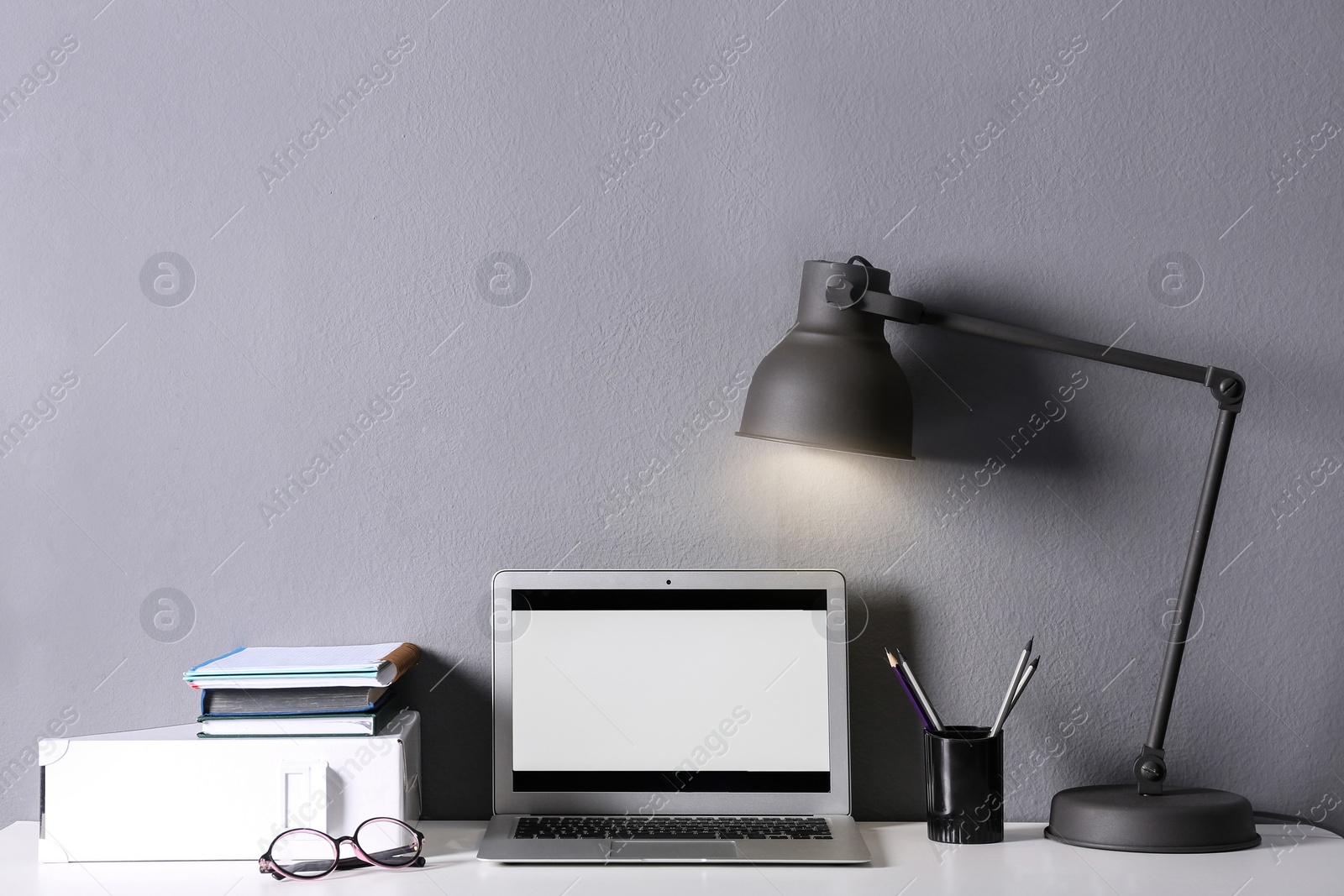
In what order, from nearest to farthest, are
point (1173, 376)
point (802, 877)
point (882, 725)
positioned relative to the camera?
point (802, 877) → point (1173, 376) → point (882, 725)

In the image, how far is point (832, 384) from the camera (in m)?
0.99

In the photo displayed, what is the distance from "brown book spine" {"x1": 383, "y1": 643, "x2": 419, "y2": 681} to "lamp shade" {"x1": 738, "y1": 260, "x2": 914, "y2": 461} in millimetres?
431

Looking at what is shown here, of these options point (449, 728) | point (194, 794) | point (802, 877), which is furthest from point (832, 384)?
point (194, 794)

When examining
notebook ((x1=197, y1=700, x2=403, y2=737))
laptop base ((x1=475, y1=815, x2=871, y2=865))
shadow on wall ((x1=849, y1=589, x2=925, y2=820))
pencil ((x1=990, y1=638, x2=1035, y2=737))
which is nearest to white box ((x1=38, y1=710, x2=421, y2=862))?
notebook ((x1=197, y1=700, x2=403, y2=737))

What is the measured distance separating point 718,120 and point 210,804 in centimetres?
92

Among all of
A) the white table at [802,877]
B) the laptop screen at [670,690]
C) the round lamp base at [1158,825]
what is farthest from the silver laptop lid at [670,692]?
the round lamp base at [1158,825]

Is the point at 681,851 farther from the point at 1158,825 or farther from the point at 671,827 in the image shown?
the point at 1158,825

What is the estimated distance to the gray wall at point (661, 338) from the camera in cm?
115

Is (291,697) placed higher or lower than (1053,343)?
lower

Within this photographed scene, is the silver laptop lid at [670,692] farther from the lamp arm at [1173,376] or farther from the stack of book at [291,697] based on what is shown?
the lamp arm at [1173,376]

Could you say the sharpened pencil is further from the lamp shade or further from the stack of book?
the stack of book

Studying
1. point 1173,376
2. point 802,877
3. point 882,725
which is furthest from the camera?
point 882,725

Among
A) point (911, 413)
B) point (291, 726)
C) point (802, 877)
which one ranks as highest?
point (911, 413)

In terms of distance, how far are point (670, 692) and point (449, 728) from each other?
10.9 inches
